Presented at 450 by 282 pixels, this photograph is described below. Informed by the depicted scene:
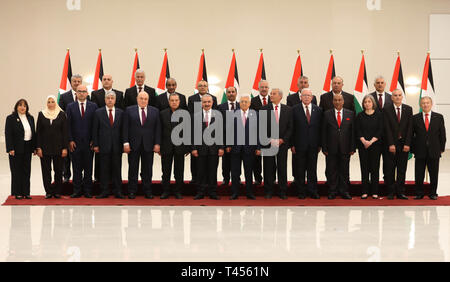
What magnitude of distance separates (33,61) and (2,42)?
910mm

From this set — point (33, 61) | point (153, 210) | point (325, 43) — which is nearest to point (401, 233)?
point (153, 210)

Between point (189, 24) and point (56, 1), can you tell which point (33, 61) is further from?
point (189, 24)

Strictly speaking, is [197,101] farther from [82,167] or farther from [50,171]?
[50,171]

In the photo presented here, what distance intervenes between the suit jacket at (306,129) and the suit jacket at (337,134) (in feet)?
0.29

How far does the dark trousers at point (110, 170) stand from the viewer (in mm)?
6996

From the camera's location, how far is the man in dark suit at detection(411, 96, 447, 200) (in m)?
7.08

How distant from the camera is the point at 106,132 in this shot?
6.95m

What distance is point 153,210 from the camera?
21.1 feet

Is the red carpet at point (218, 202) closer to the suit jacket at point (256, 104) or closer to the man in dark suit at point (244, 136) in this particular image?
the man in dark suit at point (244, 136)

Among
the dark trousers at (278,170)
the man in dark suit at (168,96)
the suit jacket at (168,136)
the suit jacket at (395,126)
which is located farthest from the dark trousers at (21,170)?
the suit jacket at (395,126)

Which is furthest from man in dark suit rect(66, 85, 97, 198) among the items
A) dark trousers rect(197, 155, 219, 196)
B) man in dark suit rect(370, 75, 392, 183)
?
→ man in dark suit rect(370, 75, 392, 183)

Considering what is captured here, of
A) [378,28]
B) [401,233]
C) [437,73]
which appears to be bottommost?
[401,233]

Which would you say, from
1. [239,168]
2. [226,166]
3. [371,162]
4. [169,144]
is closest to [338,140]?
[371,162]
